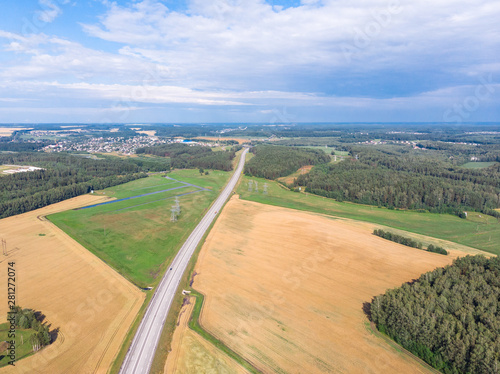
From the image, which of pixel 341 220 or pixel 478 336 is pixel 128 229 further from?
pixel 478 336

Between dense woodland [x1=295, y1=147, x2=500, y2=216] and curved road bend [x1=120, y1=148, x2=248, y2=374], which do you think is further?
dense woodland [x1=295, y1=147, x2=500, y2=216]

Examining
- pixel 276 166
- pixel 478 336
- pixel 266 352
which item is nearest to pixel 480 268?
pixel 478 336

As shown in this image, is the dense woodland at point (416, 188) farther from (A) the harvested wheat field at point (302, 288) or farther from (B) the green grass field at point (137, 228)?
(B) the green grass field at point (137, 228)

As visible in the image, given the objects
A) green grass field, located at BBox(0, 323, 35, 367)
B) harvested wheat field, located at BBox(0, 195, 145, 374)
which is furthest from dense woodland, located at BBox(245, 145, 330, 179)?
green grass field, located at BBox(0, 323, 35, 367)

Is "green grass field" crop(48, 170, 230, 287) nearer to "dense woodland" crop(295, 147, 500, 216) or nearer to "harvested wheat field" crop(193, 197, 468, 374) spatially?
"harvested wheat field" crop(193, 197, 468, 374)

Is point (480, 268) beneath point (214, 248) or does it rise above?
above

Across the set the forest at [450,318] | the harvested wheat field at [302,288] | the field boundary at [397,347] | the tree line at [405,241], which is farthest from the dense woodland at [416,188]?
the field boundary at [397,347]
